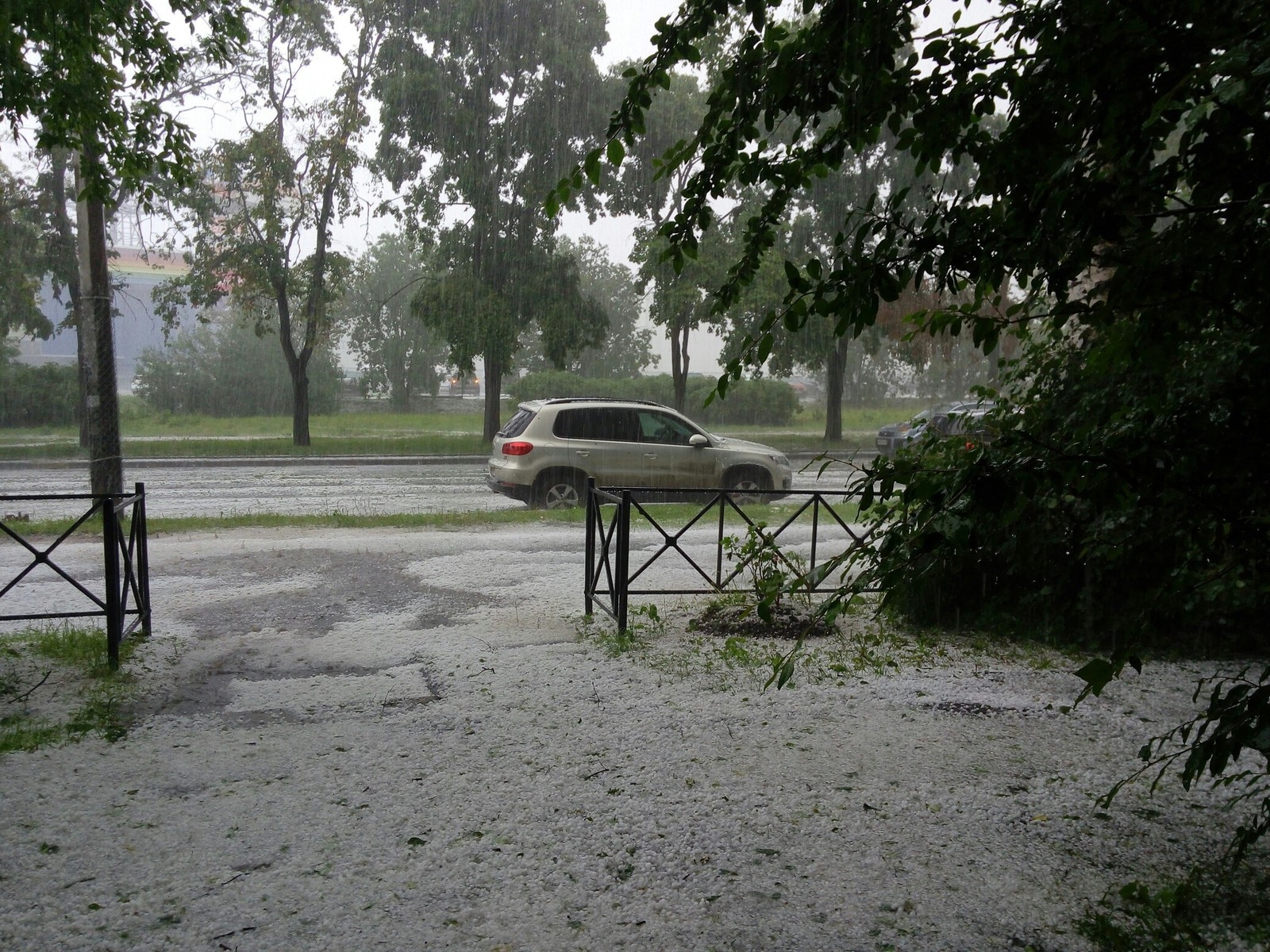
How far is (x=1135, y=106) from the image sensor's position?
7.25ft

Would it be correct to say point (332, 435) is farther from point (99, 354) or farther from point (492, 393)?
point (99, 354)

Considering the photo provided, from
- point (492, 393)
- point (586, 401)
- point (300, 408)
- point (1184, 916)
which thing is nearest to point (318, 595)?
point (586, 401)

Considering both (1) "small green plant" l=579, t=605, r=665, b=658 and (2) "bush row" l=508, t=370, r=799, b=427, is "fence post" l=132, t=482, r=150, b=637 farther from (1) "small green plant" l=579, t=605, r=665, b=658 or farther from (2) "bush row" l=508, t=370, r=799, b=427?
(2) "bush row" l=508, t=370, r=799, b=427

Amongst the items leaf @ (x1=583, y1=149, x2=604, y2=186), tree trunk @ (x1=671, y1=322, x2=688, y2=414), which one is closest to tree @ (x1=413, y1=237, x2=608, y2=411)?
tree trunk @ (x1=671, y1=322, x2=688, y2=414)

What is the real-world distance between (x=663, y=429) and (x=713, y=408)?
48.4ft

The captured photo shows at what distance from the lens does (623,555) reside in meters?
6.37

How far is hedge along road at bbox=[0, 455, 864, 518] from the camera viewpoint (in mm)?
13016

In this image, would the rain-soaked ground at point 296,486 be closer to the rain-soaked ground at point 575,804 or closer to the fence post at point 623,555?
the fence post at point 623,555

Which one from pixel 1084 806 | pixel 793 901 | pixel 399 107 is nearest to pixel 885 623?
pixel 1084 806

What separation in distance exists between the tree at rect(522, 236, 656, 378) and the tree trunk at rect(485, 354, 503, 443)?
3040 mm

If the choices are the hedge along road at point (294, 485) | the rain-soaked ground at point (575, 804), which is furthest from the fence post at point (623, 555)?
the hedge along road at point (294, 485)

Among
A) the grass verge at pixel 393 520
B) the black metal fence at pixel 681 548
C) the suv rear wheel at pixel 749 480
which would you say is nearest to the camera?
the black metal fence at pixel 681 548

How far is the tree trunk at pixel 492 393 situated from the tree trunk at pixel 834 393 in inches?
315

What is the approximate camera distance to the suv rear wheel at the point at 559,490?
39.9 feet
